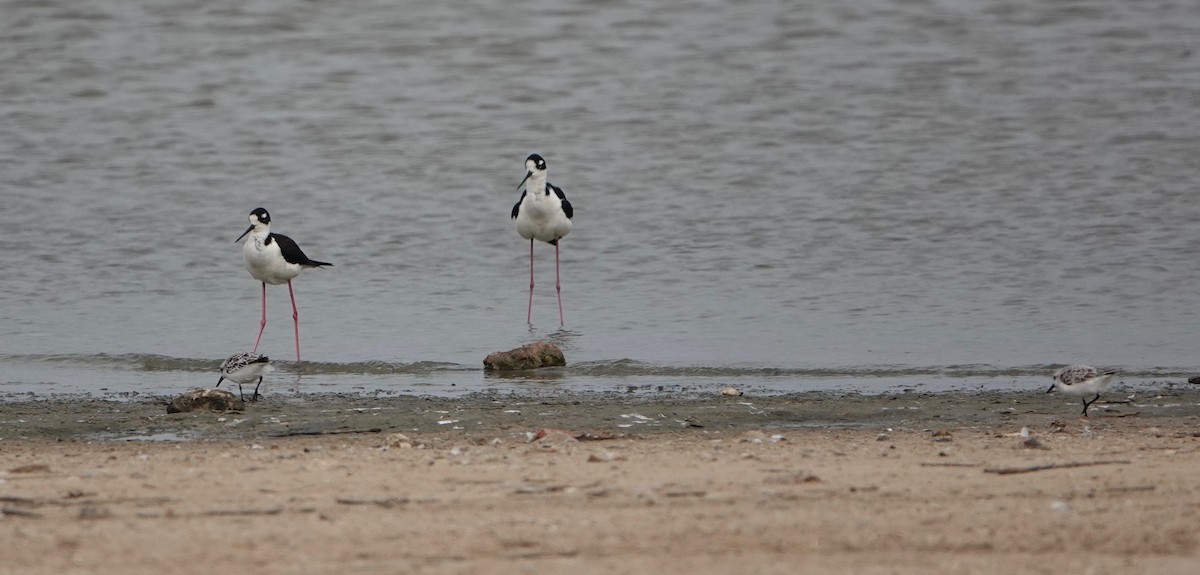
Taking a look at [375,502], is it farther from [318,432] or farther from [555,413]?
[555,413]

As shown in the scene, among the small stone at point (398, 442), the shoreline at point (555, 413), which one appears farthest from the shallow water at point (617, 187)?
the small stone at point (398, 442)

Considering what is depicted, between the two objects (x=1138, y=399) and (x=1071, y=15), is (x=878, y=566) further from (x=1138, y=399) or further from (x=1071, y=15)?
(x=1071, y=15)

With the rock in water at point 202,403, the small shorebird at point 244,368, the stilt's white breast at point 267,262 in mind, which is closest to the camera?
the rock in water at point 202,403

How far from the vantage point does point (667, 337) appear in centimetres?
1152

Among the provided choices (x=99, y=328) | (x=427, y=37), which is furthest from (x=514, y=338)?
(x=427, y=37)

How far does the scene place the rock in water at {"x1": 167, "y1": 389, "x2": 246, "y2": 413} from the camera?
834 cm

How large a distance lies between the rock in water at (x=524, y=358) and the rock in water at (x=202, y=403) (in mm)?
2346

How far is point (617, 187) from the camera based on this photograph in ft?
55.6

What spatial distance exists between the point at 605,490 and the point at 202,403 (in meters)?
3.28

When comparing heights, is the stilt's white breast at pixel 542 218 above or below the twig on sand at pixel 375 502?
above

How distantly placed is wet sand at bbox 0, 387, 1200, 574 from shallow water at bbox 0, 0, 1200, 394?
1.89 metres

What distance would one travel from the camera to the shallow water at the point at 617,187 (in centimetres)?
1130

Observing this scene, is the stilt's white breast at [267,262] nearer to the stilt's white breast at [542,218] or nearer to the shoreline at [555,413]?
the stilt's white breast at [542,218]

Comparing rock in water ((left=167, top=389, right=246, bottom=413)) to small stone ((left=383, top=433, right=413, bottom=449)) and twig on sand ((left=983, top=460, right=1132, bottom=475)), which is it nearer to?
small stone ((left=383, top=433, right=413, bottom=449))
